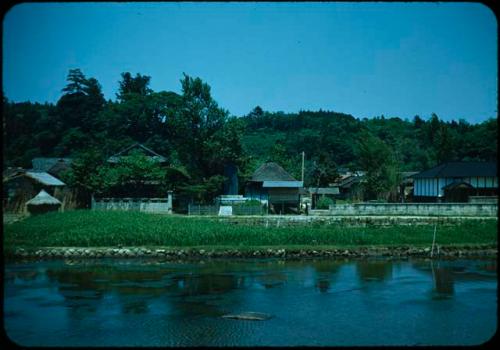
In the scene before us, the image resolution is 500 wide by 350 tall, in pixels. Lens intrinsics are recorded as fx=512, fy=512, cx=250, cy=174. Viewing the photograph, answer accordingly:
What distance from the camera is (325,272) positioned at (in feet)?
77.6

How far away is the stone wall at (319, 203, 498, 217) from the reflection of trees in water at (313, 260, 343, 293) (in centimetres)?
1008

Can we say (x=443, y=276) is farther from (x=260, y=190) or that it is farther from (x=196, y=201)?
(x=196, y=201)

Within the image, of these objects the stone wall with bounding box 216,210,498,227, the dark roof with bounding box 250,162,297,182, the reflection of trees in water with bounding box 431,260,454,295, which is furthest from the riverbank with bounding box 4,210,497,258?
the dark roof with bounding box 250,162,297,182

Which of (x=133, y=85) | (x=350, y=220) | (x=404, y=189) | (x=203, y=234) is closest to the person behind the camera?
(x=203, y=234)

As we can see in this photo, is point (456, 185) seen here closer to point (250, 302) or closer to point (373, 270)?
point (373, 270)

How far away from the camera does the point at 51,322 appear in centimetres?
1590

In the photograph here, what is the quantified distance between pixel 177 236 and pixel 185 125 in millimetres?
14538

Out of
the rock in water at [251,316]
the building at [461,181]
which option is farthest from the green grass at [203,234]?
the rock in water at [251,316]

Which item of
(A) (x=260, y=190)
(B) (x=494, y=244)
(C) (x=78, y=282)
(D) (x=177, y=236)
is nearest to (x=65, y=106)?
(A) (x=260, y=190)

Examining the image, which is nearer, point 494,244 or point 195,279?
point 195,279

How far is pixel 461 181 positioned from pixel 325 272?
23681 millimetres

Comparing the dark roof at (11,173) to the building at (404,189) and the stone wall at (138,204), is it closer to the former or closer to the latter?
the stone wall at (138,204)

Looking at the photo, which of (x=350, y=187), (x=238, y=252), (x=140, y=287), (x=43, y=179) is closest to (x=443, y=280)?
(x=238, y=252)

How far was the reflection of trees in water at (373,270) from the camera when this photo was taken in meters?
22.6
